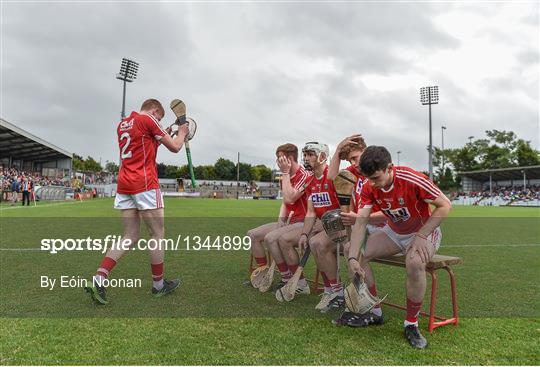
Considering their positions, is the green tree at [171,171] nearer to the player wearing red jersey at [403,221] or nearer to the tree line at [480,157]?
the tree line at [480,157]

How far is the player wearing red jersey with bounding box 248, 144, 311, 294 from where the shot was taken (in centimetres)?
510

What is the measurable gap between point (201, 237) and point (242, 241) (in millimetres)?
1262

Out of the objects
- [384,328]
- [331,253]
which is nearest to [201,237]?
[331,253]

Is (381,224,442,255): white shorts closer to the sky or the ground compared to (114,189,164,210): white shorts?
closer to the ground

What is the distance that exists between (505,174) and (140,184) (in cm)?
7482

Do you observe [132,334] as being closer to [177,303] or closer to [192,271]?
[177,303]

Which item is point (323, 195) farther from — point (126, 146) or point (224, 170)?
point (224, 170)

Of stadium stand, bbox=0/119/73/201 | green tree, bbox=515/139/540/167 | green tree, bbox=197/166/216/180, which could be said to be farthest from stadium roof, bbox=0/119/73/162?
green tree, bbox=515/139/540/167

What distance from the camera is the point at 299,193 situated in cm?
513

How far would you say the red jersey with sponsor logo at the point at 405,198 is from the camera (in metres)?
3.57

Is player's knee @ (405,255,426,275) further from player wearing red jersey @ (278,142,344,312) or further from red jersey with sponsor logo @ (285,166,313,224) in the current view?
red jersey with sponsor logo @ (285,166,313,224)

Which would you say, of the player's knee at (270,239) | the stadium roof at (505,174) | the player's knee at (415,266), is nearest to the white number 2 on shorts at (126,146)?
the player's knee at (270,239)

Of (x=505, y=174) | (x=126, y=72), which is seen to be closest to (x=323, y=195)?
(x=126, y=72)

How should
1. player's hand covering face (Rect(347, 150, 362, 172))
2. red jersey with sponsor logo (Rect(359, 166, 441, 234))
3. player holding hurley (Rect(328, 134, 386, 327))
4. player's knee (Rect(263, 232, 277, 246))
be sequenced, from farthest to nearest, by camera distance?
player's knee (Rect(263, 232, 277, 246))
player's hand covering face (Rect(347, 150, 362, 172))
player holding hurley (Rect(328, 134, 386, 327))
red jersey with sponsor logo (Rect(359, 166, 441, 234))
